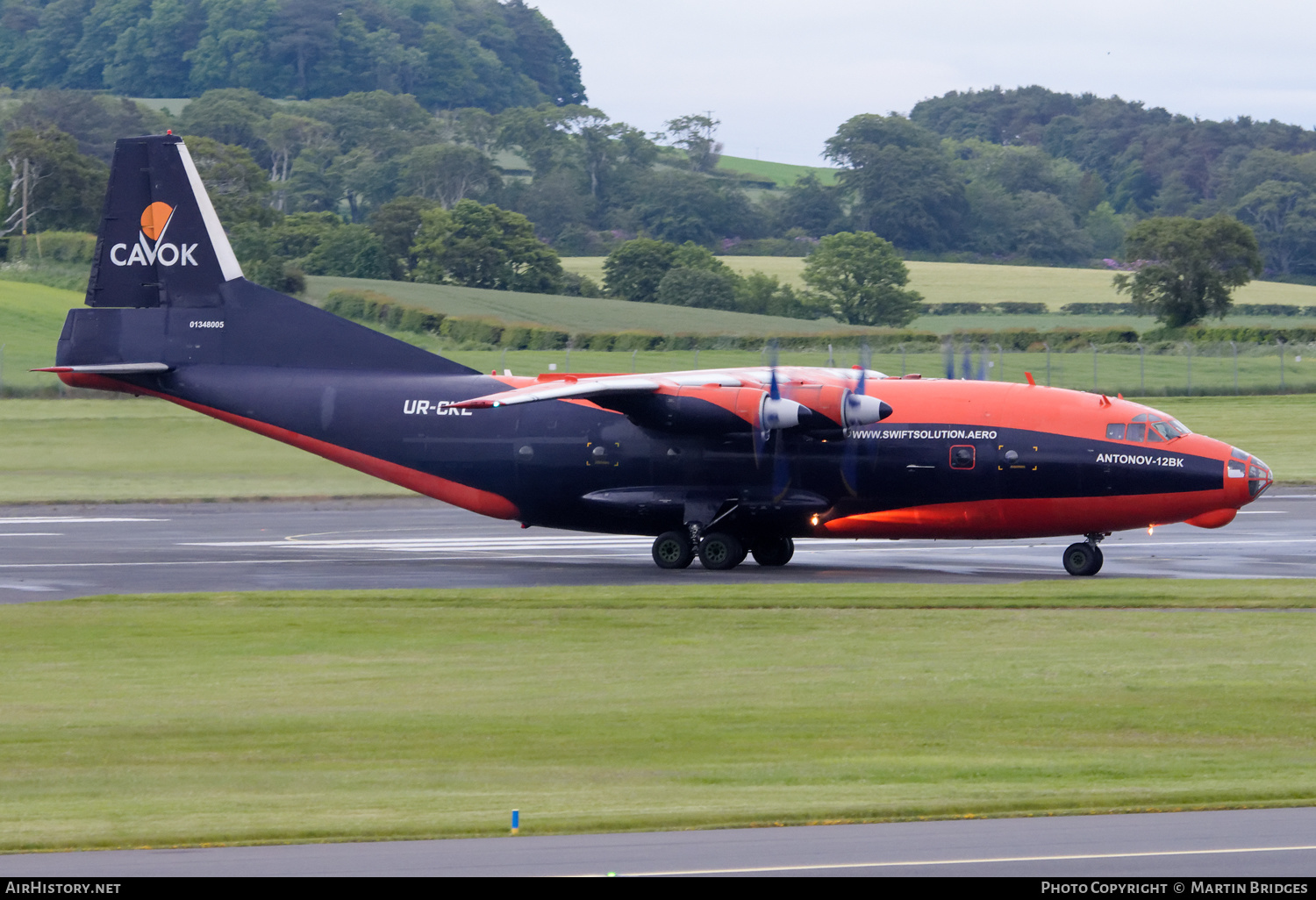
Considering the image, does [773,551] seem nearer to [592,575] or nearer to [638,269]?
[592,575]

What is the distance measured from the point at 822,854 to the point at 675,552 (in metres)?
19.6

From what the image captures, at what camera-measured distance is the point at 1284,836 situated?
428 inches

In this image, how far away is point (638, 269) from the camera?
98438 millimetres

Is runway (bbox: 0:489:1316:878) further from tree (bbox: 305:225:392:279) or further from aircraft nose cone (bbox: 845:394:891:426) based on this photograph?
tree (bbox: 305:225:392:279)

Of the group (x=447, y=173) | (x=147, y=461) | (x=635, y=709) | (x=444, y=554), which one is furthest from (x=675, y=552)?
(x=447, y=173)

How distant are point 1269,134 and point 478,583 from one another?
189 m

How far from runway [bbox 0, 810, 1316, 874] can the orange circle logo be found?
24.0 metres

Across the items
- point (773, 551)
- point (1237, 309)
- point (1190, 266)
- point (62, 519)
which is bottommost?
point (62, 519)

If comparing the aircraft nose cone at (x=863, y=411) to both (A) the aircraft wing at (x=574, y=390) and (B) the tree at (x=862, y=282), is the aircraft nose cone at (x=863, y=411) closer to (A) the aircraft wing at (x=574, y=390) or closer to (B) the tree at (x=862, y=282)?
(A) the aircraft wing at (x=574, y=390)

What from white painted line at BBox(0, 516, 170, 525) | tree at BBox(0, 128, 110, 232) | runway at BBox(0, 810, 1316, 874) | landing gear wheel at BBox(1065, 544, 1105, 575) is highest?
tree at BBox(0, 128, 110, 232)

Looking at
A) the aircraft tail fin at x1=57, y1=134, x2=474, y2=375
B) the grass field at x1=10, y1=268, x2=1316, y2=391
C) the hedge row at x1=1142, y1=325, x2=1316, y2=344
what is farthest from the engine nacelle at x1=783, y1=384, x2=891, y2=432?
the hedge row at x1=1142, y1=325, x2=1316, y2=344

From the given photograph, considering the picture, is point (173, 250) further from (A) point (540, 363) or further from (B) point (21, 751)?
(A) point (540, 363)

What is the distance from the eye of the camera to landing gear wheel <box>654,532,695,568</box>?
30.1 m

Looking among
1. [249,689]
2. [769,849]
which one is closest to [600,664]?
[249,689]
